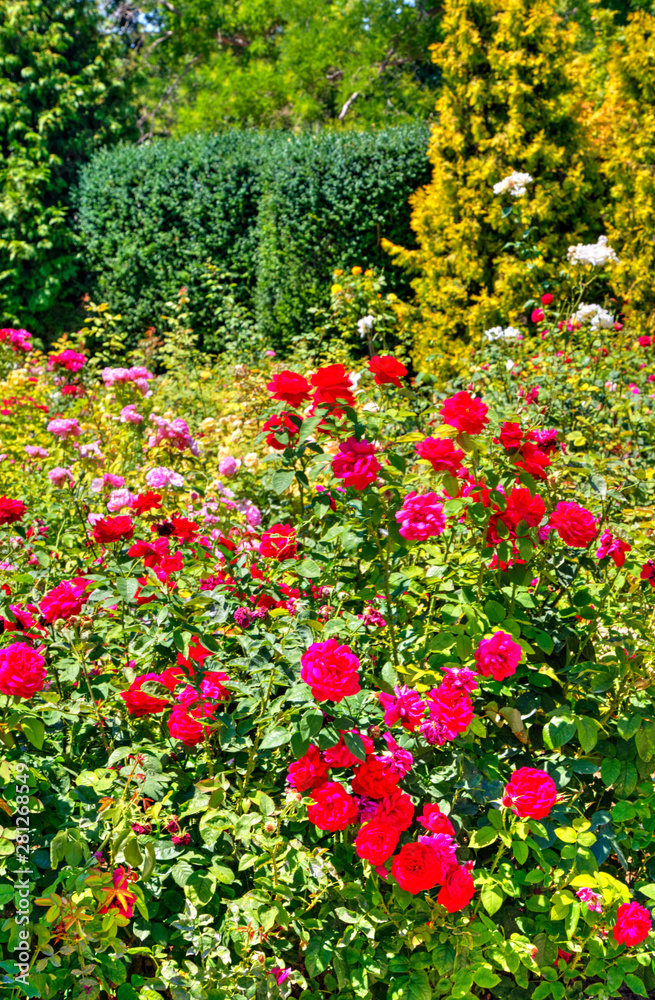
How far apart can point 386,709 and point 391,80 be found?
16.0m

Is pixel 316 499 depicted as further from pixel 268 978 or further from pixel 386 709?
pixel 268 978

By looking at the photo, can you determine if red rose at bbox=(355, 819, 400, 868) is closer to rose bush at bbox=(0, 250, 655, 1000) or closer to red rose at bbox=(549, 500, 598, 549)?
rose bush at bbox=(0, 250, 655, 1000)

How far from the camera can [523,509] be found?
146 cm

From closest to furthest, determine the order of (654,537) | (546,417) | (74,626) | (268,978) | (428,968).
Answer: (268,978)
(428,968)
(74,626)
(654,537)
(546,417)

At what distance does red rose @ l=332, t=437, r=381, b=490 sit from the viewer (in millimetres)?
1442

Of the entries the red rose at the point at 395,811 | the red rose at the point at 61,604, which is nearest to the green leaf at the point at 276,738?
the red rose at the point at 395,811

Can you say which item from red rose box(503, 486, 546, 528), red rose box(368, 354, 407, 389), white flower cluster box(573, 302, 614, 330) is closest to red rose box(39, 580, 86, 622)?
red rose box(368, 354, 407, 389)

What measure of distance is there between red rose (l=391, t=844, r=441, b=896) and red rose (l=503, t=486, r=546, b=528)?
635 millimetres

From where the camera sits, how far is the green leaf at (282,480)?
4.99ft

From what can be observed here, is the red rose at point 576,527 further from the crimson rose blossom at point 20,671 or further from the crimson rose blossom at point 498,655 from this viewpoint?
the crimson rose blossom at point 20,671

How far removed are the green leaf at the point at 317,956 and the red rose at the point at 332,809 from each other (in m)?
0.27

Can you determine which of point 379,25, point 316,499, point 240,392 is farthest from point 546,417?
point 379,25

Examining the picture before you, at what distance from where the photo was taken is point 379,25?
46.5 ft

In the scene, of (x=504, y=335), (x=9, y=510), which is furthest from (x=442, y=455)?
(x=504, y=335)
